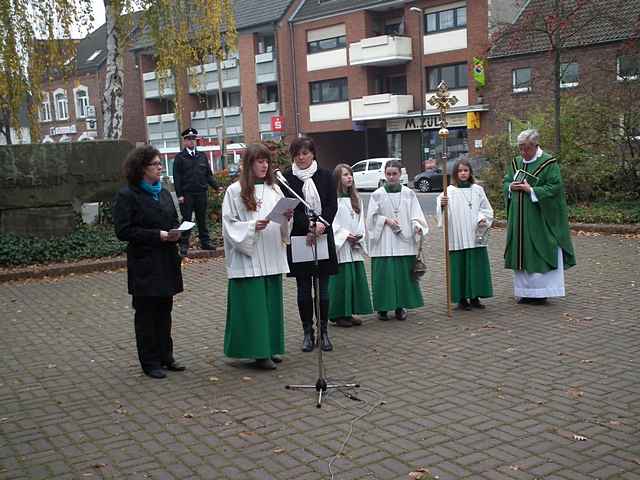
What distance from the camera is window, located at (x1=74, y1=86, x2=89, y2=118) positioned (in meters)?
58.2

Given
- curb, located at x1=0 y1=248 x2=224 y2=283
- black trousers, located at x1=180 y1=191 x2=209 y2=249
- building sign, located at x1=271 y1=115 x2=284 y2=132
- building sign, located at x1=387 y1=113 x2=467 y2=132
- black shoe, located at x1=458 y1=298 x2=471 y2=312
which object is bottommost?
black shoe, located at x1=458 y1=298 x2=471 y2=312

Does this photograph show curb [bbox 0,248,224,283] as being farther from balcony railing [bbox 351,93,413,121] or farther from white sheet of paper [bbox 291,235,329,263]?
balcony railing [bbox 351,93,413,121]

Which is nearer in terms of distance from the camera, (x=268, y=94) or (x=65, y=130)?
(x=268, y=94)

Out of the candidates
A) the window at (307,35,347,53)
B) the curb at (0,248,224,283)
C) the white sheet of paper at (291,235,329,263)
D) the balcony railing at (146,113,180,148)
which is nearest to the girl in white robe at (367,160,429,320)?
the white sheet of paper at (291,235,329,263)

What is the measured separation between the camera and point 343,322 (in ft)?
27.6

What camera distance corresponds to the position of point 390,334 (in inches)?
312

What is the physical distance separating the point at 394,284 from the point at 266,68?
4017 cm

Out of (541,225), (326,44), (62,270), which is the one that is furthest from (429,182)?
(541,225)

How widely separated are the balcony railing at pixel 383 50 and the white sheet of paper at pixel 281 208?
35294 millimetres

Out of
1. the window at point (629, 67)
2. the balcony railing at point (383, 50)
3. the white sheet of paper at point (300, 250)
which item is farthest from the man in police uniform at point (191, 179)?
the balcony railing at point (383, 50)

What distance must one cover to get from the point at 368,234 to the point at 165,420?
3857 millimetres

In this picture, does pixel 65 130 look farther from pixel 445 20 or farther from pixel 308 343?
pixel 308 343

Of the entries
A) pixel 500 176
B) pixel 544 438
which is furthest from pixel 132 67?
pixel 544 438

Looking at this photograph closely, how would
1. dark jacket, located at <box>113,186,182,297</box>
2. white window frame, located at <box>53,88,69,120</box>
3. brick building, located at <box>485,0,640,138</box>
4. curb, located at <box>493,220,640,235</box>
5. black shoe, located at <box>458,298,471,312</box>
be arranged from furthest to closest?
white window frame, located at <box>53,88,69,120</box>, brick building, located at <box>485,0,640,138</box>, curb, located at <box>493,220,640,235</box>, black shoe, located at <box>458,298,471,312</box>, dark jacket, located at <box>113,186,182,297</box>
